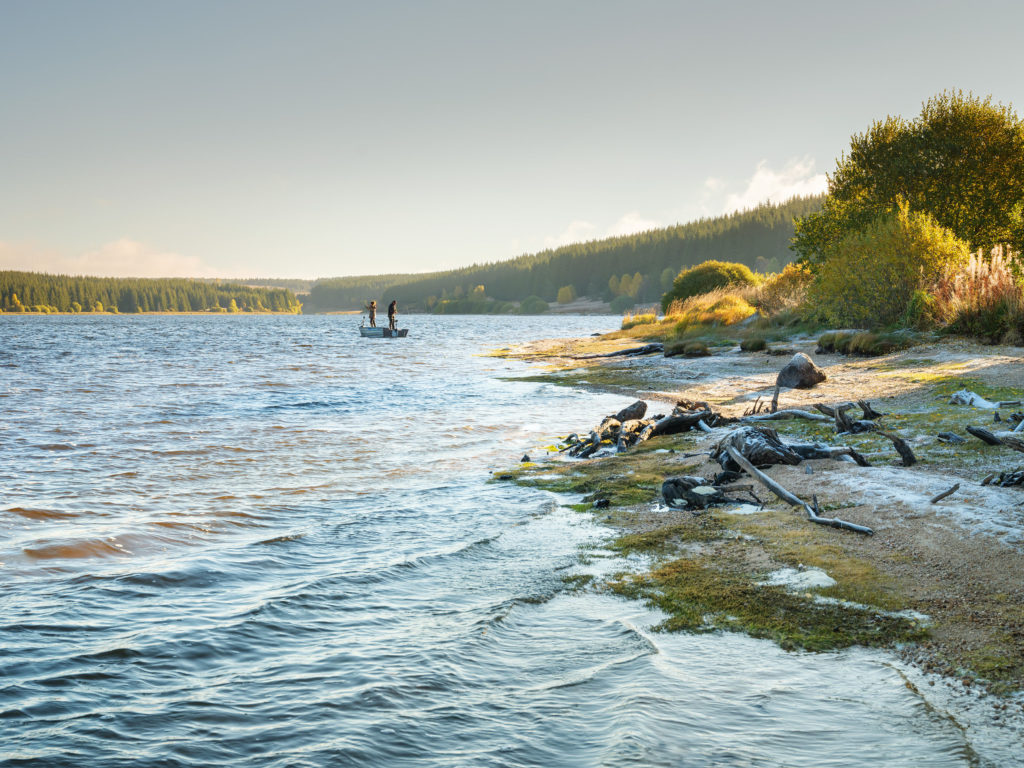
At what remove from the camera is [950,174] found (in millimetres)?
26781

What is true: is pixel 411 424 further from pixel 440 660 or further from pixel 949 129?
pixel 949 129

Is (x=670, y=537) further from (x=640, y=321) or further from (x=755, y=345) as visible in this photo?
(x=640, y=321)

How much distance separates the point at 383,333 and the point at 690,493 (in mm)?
52265

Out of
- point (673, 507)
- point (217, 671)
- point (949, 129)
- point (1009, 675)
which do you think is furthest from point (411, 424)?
point (949, 129)

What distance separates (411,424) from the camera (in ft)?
44.1

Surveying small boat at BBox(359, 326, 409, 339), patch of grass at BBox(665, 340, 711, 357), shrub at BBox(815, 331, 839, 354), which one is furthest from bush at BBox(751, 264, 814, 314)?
small boat at BBox(359, 326, 409, 339)

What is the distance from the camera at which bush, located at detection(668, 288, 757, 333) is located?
101 feet

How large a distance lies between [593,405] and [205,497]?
9055 millimetres

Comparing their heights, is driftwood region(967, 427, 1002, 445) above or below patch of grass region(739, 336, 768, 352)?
below

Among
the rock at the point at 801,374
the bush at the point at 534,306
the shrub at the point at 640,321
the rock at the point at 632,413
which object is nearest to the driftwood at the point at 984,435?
the rock at the point at 632,413

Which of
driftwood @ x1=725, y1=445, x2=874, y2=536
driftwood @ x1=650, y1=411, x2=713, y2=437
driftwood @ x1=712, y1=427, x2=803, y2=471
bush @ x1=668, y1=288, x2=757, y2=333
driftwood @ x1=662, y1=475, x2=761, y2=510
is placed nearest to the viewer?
driftwood @ x1=725, y1=445, x2=874, y2=536

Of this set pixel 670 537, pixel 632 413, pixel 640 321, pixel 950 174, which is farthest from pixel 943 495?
pixel 640 321

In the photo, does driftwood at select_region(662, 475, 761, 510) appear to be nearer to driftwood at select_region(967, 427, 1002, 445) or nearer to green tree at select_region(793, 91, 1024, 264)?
driftwood at select_region(967, 427, 1002, 445)

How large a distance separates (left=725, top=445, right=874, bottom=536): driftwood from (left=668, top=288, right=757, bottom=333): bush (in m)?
24.7
